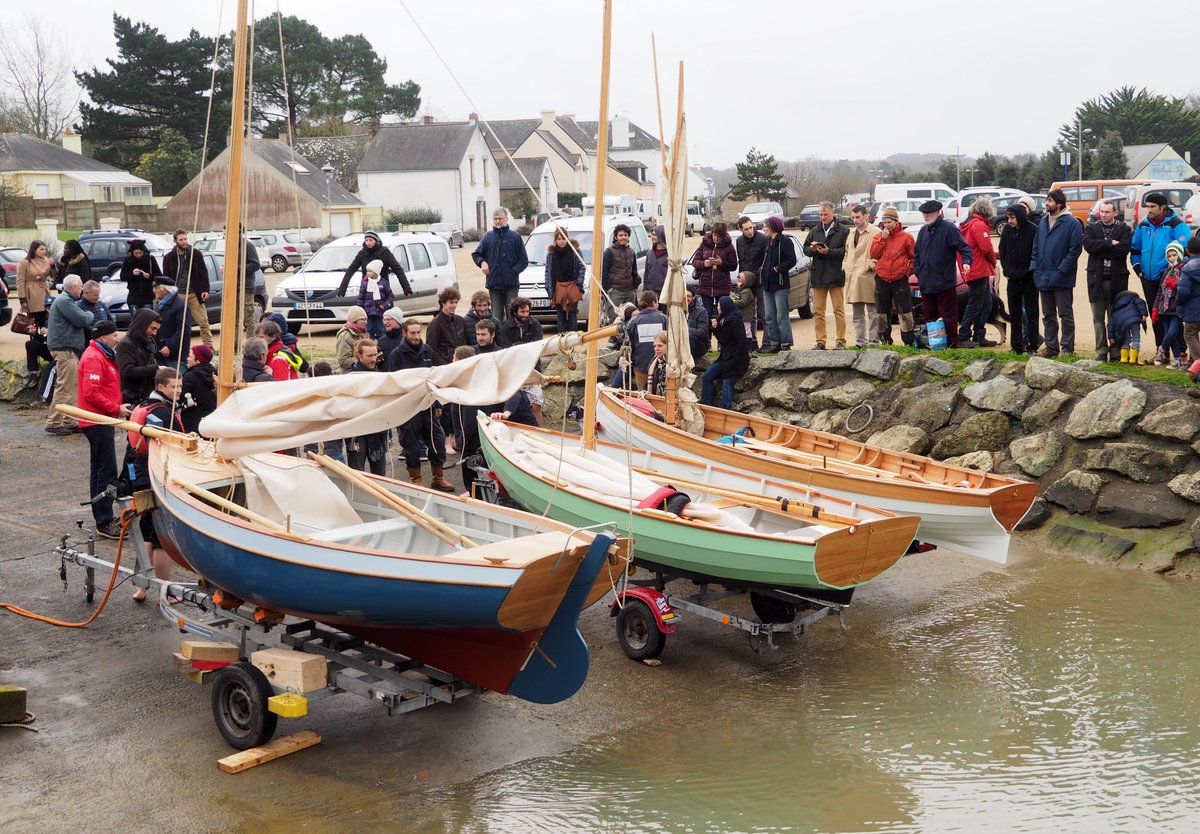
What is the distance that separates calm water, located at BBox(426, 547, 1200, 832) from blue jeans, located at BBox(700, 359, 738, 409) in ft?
17.6

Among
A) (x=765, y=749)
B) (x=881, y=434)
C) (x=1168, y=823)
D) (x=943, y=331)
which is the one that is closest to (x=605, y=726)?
(x=765, y=749)

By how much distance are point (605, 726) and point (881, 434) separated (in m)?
7.06

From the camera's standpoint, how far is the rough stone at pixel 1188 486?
11266mm

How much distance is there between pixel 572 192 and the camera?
3105 inches

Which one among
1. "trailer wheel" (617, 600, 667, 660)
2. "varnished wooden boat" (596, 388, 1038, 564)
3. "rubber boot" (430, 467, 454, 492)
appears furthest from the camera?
"rubber boot" (430, 467, 454, 492)

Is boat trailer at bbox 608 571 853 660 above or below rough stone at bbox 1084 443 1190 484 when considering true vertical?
below

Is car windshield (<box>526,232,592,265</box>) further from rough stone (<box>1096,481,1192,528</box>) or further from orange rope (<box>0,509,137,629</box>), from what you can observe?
orange rope (<box>0,509,137,629</box>)

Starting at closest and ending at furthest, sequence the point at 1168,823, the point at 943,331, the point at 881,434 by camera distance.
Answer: the point at 1168,823, the point at 881,434, the point at 943,331

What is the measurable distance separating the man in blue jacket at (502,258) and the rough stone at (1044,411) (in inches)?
295

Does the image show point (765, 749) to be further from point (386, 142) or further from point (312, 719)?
point (386, 142)

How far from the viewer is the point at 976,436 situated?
13.3m

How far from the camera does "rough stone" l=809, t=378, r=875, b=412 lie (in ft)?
47.9

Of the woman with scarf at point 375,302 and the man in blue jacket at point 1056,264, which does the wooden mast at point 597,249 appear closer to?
the man in blue jacket at point 1056,264

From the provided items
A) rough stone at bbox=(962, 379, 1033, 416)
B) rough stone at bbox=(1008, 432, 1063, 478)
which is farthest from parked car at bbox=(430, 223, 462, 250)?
rough stone at bbox=(1008, 432, 1063, 478)
